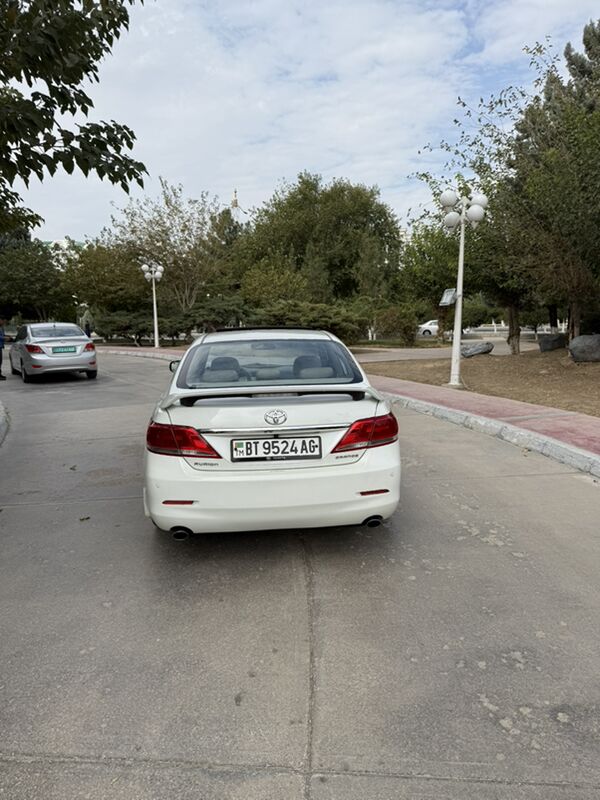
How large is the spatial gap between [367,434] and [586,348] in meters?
14.9

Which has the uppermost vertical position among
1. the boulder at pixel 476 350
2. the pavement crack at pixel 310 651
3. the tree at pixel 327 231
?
the tree at pixel 327 231

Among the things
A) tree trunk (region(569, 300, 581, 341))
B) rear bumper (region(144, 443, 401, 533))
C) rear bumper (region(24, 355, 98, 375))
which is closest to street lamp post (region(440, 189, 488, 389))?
tree trunk (region(569, 300, 581, 341))

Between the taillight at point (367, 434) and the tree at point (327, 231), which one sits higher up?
the tree at point (327, 231)

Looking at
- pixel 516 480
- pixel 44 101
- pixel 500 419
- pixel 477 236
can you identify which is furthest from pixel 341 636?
pixel 477 236

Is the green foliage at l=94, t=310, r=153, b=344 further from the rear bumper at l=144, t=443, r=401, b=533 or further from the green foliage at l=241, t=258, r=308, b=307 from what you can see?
the rear bumper at l=144, t=443, r=401, b=533

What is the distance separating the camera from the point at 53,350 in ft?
47.7

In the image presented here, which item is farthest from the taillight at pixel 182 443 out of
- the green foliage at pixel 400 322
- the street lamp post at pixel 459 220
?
the green foliage at pixel 400 322

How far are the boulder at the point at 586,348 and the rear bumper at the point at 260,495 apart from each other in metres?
14.8

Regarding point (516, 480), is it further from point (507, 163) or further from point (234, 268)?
point (234, 268)

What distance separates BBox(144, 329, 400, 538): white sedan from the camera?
348 cm

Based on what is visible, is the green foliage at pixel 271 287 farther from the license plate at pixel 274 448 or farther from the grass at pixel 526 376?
the license plate at pixel 274 448

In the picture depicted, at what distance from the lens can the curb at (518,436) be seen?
6.19 metres

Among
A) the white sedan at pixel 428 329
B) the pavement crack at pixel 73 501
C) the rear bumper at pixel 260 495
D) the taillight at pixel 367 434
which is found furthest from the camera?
the white sedan at pixel 428 329

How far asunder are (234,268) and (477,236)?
26211 millimetres
